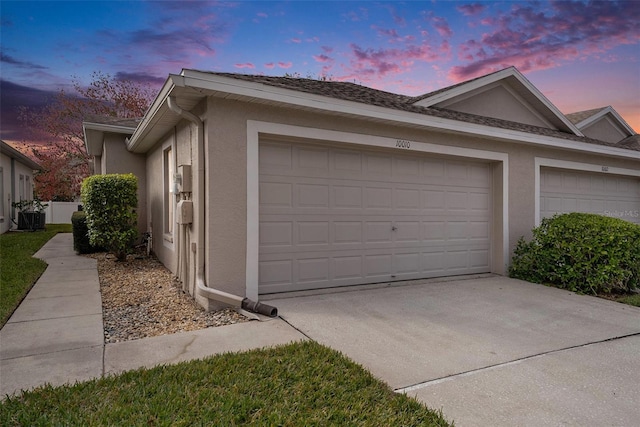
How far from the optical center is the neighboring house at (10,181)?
45.9 feet

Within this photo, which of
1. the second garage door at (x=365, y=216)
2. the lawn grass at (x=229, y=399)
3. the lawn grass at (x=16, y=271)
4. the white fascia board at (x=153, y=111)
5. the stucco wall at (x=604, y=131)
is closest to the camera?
the lawn grass at (x=229, y=399)

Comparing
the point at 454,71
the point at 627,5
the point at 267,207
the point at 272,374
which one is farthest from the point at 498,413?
the point at 454,71

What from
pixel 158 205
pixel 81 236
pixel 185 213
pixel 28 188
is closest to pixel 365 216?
pixel 185 213

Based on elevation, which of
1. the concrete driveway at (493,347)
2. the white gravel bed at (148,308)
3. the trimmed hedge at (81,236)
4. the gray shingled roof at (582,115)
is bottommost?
the concrete driveway at (493,347)

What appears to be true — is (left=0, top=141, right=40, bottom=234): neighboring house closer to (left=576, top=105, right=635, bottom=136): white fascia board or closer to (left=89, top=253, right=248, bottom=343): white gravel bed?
(left=89, top=253, right=248, bottom=343): white gravel bed

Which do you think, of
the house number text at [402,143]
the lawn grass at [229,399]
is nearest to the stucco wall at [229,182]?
the house number text at [402,143]

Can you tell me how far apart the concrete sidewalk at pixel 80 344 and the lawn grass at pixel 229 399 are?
0.95ft

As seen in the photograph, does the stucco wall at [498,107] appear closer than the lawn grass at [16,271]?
No

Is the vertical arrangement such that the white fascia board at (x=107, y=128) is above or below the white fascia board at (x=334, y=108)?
above

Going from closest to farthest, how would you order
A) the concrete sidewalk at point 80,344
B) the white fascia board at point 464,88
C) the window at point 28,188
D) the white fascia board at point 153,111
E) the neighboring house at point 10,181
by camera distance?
the concrete sidewalk at point 80,344, the white fascia board at point 153,111, the white fascia board at point 464,88, the neighboring house at point 10,181, the window at point 28,188

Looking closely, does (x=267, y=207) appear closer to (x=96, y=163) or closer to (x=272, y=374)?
(x=272, y=374)

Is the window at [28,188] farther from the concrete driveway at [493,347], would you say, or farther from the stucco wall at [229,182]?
the concrete driveway at [493,347]

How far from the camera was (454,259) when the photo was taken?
7465 mm

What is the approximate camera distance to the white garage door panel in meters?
8.60
